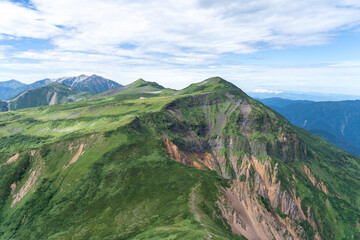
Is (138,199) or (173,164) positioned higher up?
(173,164)

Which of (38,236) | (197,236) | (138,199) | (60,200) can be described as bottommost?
(38,236)

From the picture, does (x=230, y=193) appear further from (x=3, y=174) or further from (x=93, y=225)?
(x=3, y=174)

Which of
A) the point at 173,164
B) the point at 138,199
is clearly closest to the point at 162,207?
the point at 138,199

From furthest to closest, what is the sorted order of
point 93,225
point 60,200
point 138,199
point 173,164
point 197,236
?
1. point 173,164
2. point 60,200
3. point 138,199
4. point 93,225
5. point 197,236

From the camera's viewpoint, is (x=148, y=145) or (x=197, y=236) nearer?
(x=197, y=236)

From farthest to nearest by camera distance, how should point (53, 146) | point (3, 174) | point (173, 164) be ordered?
point (53, 146) < point (3, 174) < point (173, 164)

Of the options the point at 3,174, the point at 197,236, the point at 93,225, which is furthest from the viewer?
the point at 3,174

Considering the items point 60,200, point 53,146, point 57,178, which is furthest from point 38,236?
point 53,146

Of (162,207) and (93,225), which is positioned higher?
(162,207)

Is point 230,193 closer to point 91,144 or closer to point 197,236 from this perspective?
point 197,236
